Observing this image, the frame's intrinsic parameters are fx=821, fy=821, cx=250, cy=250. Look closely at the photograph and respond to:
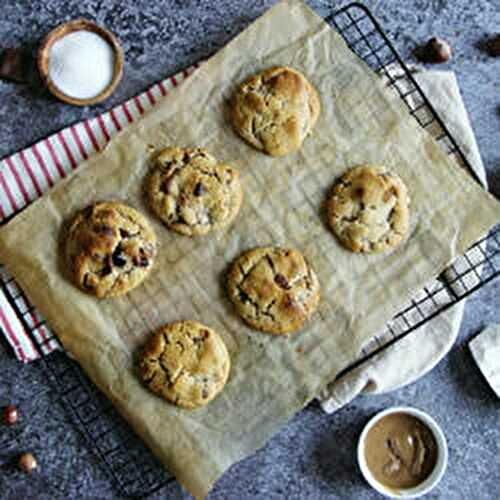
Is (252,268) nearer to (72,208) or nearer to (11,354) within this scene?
(72,208)

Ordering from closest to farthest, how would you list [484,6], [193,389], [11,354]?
1. [193,389]
2. [11,354]
3. [484,6]

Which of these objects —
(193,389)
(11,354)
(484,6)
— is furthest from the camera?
(484,6)

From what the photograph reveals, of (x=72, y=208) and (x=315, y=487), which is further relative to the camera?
(x=315, y=487)

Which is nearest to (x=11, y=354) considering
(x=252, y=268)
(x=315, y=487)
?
(x=252, y=268)

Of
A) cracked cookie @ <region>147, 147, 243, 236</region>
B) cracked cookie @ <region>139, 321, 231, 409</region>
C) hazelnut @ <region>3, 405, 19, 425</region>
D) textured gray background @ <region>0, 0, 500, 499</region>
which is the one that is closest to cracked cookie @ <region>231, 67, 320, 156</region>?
cracked cookie @ <region>147, 147, 243, 236</region>

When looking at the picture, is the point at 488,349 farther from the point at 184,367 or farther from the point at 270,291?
the point at 184,367

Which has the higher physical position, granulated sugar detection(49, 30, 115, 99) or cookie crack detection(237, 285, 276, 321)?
granulated sugar detection(49, 30, 115, 99)

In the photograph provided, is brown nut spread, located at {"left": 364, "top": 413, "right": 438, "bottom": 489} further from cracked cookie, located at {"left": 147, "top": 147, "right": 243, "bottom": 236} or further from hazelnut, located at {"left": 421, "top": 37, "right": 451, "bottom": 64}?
hazelnut, located at {"left": 421, "top": 37, "right": 451, "bottom": 64}
